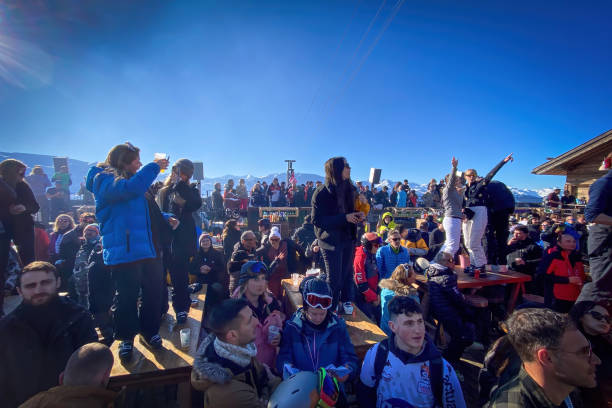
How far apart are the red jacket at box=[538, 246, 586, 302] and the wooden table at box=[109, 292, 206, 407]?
18.7ft

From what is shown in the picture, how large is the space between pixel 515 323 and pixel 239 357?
2123 mm

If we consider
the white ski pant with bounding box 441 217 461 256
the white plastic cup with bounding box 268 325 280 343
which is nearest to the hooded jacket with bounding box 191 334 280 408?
the white plastic cup with bounding box 268 325 280 343

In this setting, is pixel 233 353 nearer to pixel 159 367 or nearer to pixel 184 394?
pixel 159 367

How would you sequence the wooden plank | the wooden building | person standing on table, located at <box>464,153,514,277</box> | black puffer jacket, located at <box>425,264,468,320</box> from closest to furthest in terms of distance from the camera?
the wooden plank, black puffer jacket, located at <box>425,264,468,320</box>, person standing on table, located at <box>464,153,514,277</box>, the wooden building

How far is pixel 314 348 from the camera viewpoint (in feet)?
8.19

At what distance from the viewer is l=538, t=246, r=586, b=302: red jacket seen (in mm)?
4148

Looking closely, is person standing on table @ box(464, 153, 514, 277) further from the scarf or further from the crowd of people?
the scarf

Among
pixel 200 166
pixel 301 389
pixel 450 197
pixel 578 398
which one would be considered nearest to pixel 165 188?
pixel 301 389

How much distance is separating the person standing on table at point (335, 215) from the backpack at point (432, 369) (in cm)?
108

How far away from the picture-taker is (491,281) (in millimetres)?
4445

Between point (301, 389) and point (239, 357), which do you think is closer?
point (301, 389)

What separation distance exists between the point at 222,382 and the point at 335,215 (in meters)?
2.01

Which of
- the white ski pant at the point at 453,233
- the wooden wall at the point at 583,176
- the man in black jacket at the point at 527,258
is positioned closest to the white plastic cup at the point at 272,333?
the white ski pant at the point at 453,233

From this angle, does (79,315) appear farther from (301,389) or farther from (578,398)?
(578,398)
